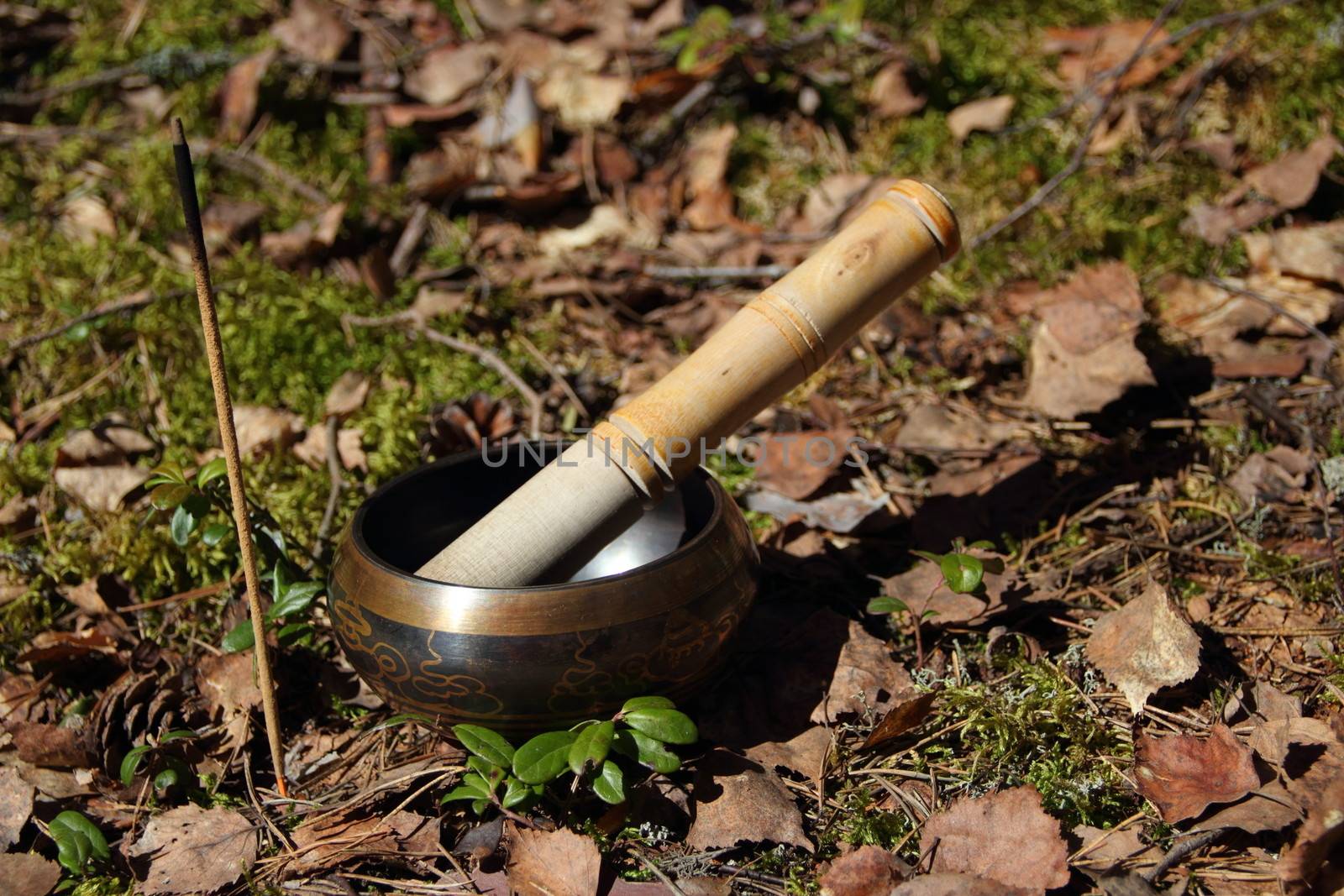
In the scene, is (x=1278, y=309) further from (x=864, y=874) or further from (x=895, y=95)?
(x=864, y=874)

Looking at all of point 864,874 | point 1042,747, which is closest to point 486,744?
point 864,874

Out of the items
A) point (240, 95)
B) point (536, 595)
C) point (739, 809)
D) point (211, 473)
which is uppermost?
point (240, 95)

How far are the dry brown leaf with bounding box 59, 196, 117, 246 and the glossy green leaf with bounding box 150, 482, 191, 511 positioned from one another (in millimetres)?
2149

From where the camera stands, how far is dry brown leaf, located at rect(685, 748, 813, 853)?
2.12 metres

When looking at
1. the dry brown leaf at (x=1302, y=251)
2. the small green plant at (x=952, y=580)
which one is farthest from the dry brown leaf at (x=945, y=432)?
the dry brown leaf at (x=1302, y=251)

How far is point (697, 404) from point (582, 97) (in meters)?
2.70

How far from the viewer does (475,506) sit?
2729 millimetres

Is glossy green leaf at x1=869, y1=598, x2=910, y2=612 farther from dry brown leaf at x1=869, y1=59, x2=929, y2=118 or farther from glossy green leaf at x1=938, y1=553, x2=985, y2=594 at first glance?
dry brown leaf at x1=869, y1=59, x2=929, y2=118

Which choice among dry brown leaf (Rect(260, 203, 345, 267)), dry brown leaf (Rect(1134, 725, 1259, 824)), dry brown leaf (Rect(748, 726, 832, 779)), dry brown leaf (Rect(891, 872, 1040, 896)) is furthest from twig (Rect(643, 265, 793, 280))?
dry brown leaf (Rect(891, 872, 1040, 896))

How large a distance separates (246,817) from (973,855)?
4.58 ft

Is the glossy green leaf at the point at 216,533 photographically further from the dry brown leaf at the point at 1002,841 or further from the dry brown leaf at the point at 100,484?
the dry brown leaf at the point at 1002,841

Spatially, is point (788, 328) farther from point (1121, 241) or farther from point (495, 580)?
point (1121, 241)

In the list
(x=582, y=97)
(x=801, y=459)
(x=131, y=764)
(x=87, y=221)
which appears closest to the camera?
(x=131, y=764)

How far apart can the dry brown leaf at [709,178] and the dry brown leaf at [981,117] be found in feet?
2.80
